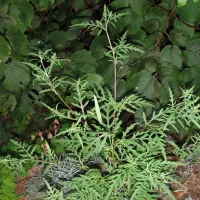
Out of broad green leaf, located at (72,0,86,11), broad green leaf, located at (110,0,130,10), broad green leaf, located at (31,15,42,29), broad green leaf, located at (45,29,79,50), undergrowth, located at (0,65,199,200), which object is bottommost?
undergrowth, located at (0,65,199,200)

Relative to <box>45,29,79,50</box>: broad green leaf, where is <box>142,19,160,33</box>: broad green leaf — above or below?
above

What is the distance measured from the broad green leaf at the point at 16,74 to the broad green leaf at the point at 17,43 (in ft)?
0.19

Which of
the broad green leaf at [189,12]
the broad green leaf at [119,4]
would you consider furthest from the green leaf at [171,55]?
the broad green leaf at [119,4]

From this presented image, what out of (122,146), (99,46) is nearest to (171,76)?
(99,46)

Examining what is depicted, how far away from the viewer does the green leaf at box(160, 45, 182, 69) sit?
4.76 feet

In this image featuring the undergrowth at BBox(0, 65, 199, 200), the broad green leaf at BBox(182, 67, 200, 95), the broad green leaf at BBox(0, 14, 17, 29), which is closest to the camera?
the undergrowth at BBox(0, 65, 199, 200)

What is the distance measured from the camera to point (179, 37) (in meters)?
1.47

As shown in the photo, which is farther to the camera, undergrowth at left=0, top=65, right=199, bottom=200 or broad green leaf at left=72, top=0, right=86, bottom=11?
broad green leaf at left=72, top=0, right=86, bottom=11

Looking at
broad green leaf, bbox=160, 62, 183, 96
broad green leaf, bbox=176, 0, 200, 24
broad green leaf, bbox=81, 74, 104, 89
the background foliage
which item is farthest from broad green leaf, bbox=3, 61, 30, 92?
broad green leaf, bbox=176, 0, 200, 24

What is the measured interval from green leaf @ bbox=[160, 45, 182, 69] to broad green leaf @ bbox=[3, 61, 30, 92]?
0.54 m

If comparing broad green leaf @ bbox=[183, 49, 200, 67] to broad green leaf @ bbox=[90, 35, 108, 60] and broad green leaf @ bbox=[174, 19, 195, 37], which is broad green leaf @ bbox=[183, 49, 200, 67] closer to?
broad green leaf @ bbox=[174, 19, 195, 37]

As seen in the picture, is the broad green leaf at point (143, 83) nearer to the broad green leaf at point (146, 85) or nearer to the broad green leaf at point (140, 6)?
the broad green leaf at point (146, 85)

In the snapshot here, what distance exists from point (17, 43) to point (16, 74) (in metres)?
0.13

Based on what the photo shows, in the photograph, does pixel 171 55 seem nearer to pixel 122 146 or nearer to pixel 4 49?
pixel 122 146
